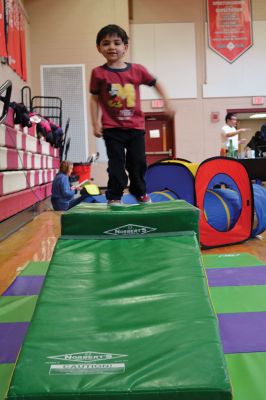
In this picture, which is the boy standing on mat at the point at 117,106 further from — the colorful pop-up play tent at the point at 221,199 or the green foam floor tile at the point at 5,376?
the green foam floor tile at the point at 5,376

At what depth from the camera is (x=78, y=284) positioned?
5.15 feet

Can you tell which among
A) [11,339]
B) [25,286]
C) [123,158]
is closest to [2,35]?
[123,158]

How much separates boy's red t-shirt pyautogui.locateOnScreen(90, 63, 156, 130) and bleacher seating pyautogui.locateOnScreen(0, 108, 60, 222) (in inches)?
68.7

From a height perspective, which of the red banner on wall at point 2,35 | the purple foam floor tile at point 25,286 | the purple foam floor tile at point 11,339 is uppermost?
the red banner on wall at point 2,35

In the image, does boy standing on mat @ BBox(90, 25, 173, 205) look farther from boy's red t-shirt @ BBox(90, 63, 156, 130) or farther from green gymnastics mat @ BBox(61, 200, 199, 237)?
green gymnastics mat @ BBox(61, 200, 199, 237)

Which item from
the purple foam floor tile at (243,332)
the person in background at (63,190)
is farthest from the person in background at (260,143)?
the purple foam floor tile at (243,332)

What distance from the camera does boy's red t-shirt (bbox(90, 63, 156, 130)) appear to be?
268 cm

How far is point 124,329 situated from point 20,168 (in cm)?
414

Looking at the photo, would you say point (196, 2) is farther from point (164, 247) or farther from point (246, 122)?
point (164, 247)

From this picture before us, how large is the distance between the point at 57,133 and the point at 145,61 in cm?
452

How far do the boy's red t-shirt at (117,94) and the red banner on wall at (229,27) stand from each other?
9.58 m

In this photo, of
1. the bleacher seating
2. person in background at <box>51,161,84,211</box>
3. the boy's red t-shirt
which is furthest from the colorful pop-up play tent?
person in background at <box>51,161,84,211</box>

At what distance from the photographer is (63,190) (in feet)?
19.5

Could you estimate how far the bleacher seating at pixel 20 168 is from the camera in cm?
430
